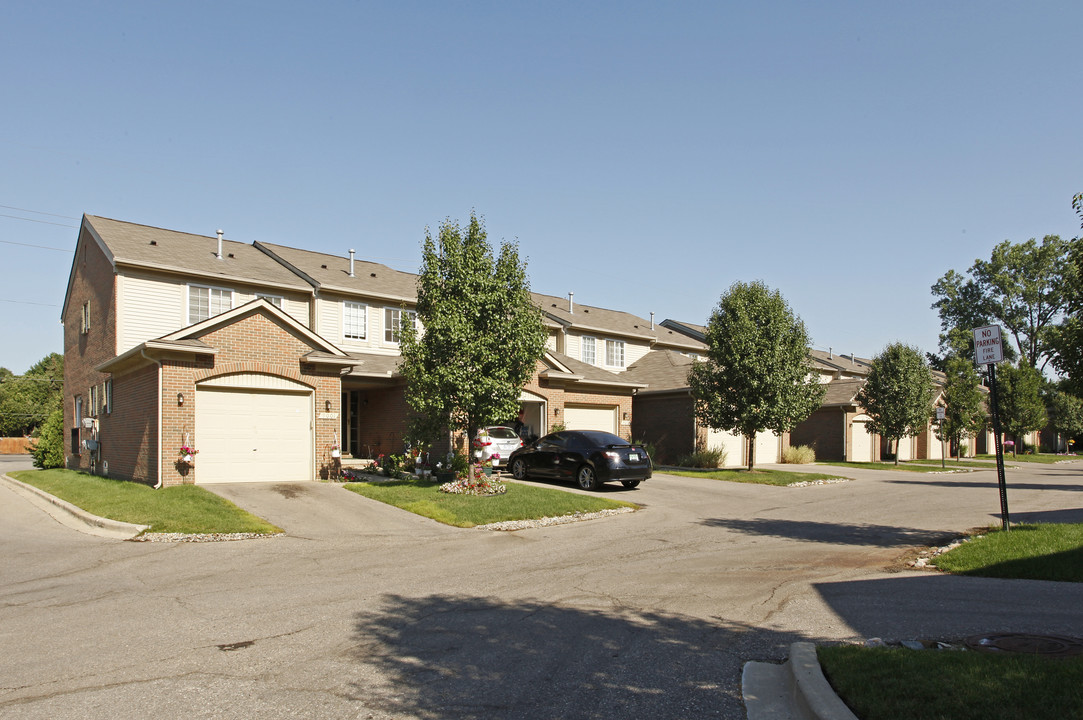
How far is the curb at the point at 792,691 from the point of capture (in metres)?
4.32

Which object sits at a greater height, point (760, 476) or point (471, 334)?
point (471, 334)

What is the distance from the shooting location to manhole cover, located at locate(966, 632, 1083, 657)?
17.7 ft

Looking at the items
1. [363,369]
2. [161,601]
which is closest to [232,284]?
[363,369]

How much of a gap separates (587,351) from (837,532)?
2137 cm

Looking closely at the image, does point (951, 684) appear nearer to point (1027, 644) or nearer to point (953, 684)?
point (953, 684)

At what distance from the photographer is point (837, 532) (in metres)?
12.5

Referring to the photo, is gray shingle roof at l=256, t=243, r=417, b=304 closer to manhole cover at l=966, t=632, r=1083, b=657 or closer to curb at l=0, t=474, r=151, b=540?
curb at l=0, t=474, r=151, b=540

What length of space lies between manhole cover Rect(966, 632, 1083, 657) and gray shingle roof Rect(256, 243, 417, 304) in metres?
20.1

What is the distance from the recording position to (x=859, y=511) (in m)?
15.4

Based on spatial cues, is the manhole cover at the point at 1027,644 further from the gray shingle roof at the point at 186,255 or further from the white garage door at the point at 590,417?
the gray shingle roof at the point at 186,255

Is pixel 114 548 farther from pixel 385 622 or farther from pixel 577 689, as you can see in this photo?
pixel 577 689

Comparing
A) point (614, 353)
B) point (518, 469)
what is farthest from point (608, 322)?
point (518, 469)

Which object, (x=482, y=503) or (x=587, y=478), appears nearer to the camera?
(x=482, y=503)

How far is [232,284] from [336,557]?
587 inches
